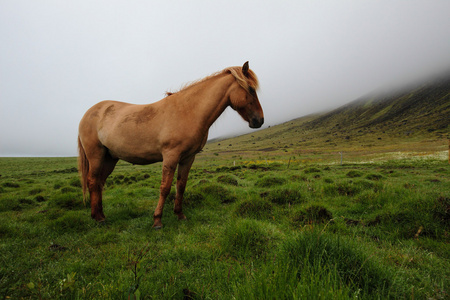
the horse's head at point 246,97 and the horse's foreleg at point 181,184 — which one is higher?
the horse's head at point 246,97

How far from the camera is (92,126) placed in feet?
18.1

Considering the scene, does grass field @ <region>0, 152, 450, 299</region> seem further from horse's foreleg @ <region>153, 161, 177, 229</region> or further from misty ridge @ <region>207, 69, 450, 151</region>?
misty ridge @ <region>207, 69, 450, 151</region>

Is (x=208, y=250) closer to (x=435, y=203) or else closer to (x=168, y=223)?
(x=168, y=223)

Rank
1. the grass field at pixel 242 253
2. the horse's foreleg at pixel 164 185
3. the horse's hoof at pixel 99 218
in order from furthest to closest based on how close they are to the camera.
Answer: the horse's hoof at pixel 99 218
the horse's foreleg at pixel 164 185
the grass field at pixel 242 253

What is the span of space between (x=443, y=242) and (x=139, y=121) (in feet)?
22.1

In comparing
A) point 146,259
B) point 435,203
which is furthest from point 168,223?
point 435,203

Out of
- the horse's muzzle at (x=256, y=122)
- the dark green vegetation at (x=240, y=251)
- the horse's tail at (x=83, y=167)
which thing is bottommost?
the dark green vegetation at (x=240, y=251)

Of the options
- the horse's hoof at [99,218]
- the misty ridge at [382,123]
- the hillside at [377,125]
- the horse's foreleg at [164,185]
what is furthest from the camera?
the misty ridge at [382,123]

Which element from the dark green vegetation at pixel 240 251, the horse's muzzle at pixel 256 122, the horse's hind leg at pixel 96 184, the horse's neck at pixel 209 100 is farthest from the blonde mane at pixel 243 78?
the horse's hind leg at pixel 96 184

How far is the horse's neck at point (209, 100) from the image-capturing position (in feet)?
16.2

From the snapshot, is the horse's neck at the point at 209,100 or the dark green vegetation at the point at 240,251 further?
the horse's neck at the point at 209,100

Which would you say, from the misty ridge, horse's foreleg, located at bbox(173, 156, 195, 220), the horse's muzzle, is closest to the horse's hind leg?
horse's foreleg, located at bbox(173, 156, 195, 220)

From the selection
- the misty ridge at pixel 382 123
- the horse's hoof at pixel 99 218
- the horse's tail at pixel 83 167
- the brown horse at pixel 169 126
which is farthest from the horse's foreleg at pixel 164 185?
the misty ridge at pixel 382 123

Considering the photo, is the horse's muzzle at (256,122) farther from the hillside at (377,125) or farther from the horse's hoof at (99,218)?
the hillside at (377,125)
